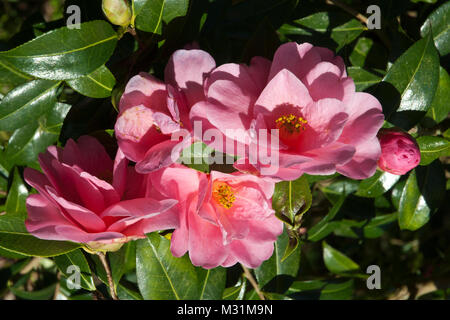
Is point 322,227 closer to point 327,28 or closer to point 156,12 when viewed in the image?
point 327,28

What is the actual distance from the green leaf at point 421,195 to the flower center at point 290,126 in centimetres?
52

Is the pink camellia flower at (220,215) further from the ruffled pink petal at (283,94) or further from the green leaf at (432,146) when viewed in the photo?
the green leaf at (432,146)

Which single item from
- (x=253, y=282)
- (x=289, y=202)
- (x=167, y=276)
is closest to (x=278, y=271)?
(x=253, y=282)

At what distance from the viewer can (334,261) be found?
1.59m

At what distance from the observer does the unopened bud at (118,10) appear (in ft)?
2.89

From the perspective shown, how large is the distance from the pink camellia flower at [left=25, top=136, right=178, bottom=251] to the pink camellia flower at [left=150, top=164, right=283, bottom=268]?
0.16ft

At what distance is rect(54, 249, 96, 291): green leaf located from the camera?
42.6 inches

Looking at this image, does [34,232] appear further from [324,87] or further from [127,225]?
[324,87]

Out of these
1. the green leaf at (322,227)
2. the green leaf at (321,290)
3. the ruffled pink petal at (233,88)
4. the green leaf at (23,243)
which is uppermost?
the ruffled pink petal at (233,88)

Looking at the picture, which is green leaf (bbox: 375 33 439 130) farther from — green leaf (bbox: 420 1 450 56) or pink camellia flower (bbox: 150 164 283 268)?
pink camellia flower (bbox: 150 164 283 268)

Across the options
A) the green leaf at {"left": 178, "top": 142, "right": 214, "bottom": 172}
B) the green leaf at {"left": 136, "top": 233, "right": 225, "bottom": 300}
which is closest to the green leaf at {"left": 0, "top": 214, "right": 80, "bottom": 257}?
the green leaf at {"left": 136, "top": 233, "right": 225, "bottom": 300}

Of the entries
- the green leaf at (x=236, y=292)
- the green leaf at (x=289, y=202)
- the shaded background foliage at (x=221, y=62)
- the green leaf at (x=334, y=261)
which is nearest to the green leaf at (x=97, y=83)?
the shaded background foliage at (x=221, y=62)

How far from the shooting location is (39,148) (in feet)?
4.26

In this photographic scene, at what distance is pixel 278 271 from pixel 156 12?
0.81 metres
